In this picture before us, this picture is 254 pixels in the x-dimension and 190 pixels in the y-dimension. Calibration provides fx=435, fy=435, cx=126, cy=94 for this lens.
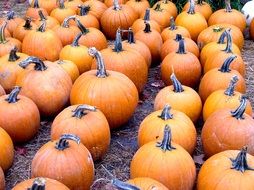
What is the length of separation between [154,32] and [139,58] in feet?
3.03

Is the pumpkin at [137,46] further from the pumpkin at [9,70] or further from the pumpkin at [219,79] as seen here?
the pumpkin at [9,70]

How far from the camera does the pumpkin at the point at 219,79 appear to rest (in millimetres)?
4230

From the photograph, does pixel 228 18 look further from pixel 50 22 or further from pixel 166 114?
pixel 166 114

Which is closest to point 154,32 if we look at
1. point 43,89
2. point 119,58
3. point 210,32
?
point 210,32

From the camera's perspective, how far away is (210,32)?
5.51 m

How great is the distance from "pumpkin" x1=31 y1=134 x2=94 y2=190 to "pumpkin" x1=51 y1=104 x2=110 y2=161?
312 millimetres

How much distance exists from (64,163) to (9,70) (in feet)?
5.74

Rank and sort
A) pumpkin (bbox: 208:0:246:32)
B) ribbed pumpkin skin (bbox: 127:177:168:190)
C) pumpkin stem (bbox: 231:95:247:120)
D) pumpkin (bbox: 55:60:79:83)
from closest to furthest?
ribbed pumpkin skin (bbox: 127:177:168:190), pumpkin stem (bbox: 231:95:247:120), pumpkin (bbox: 55:60:79:83), pumpkin (bbox: 208:0:246:32)

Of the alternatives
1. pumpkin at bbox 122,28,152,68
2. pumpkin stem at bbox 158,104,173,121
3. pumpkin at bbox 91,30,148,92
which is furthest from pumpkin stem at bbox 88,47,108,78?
pumpkin at bbox 122,28,152,68

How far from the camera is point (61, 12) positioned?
20.6 ft

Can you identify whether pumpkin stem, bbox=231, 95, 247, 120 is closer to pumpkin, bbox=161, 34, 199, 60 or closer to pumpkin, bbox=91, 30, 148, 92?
pumpkin, bbox=91, 30, 148, 92

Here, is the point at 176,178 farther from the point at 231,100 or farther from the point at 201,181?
the point at 231,100

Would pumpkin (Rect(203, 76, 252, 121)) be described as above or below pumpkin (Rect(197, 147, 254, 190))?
above

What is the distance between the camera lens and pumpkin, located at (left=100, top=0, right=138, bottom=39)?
621 centimetres
